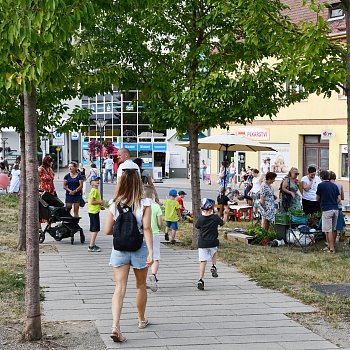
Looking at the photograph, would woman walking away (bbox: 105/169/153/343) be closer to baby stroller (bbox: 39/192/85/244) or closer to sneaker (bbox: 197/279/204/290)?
sneaker (bbox: 197/279/204/290)

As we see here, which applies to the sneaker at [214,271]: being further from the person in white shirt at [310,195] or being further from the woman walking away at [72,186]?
the woman walking away at [72,186]

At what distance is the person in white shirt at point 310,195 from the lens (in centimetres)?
1673

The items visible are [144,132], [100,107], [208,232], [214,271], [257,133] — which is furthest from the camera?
[100,107]

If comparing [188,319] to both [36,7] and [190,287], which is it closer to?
[190,287]

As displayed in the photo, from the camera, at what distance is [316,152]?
40781 mm

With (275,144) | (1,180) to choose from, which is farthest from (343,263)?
(275,144)

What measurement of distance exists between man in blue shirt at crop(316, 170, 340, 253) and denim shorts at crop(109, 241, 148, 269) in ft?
26.1

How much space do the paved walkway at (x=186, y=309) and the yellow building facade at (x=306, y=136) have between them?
26.3 meters

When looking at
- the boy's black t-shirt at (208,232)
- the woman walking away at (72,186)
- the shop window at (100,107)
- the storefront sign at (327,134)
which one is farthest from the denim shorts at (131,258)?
the shop window at (100,107)

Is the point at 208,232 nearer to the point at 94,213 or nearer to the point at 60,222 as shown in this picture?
the point at 94,213

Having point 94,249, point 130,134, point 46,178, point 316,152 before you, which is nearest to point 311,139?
point 316,152

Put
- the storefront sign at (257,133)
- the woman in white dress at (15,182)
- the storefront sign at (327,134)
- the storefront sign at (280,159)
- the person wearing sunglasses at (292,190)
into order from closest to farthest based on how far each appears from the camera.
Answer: the person wearing sunglasses at (292,190), the woman in white dress at (15,182), the storefront sign at (327,134), the storefront sign at (280,159), the storefront sign at (257,133)

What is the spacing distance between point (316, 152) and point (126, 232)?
34.7 m

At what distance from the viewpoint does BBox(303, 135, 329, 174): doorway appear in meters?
39.8
